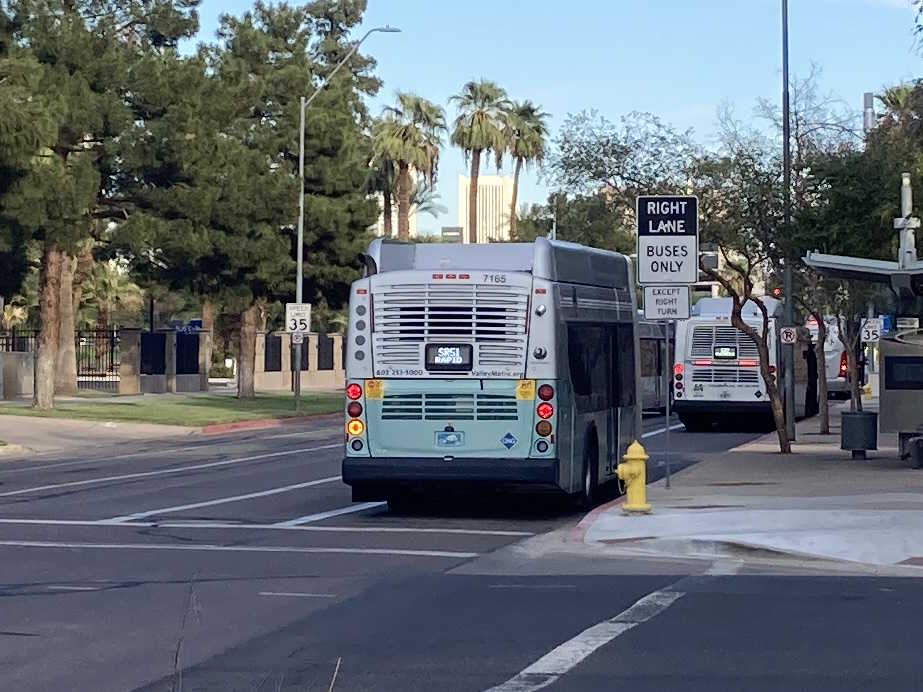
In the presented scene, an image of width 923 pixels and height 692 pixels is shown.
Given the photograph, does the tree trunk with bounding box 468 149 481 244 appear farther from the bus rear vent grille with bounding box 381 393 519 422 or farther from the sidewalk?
the bus rear vent grille with bounding box 381 393 519 422

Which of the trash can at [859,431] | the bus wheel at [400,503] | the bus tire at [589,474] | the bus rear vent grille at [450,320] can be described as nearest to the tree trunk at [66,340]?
the trash can at [859,431]

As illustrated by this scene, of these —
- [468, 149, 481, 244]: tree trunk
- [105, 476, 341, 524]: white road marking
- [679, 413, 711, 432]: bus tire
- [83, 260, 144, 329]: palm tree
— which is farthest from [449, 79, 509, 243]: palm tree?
[105, 476, 341, 524]: white road marking

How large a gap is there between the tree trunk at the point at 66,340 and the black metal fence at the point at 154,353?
545 centimetres

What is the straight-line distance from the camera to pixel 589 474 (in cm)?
1923

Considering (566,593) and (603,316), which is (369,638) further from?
(603,316)

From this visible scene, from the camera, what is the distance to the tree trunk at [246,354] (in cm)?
5328

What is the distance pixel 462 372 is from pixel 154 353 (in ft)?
133

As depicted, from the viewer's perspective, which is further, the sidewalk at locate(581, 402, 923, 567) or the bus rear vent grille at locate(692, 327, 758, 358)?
the bus rear vent grille at locate(692, 327, 758, 358)

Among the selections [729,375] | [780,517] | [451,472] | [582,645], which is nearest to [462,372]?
[451,472]

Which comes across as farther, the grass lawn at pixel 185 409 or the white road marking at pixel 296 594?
the grass lawn at pixel 185 409

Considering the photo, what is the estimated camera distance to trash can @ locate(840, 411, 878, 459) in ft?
86.8

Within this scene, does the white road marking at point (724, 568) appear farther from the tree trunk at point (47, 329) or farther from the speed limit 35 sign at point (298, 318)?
the speed limit 35 sign at point (298, 318)

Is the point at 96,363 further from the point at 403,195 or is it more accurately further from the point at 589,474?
the point at 589,474

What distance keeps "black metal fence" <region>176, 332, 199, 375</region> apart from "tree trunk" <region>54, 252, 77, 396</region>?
7584mm
